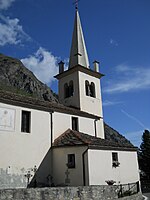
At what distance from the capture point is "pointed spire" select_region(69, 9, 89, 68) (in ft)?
99.2

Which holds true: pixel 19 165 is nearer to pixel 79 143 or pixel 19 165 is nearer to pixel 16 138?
pixel 16 138

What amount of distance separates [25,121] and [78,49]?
53.0 ft

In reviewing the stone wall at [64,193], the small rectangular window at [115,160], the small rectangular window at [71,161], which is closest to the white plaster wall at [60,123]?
the small rectangular window at [71,161]

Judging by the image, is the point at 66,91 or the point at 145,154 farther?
the point at 145,154

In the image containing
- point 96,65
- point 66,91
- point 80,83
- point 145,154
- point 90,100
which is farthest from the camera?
point 145,154

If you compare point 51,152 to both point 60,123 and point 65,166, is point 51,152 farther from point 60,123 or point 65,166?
point 60,123

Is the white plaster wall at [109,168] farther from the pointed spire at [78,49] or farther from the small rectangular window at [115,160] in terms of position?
the pointed spire at [78,49]

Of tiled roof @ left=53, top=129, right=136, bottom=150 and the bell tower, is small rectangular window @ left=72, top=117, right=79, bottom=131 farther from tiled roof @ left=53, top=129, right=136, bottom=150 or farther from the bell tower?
the bell tower

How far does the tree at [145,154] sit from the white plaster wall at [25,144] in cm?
2304

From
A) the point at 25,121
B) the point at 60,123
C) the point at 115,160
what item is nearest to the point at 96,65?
the point at 60,123

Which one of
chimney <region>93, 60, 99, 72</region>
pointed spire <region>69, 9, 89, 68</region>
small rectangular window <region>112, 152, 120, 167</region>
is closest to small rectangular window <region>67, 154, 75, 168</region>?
small rectangular window <region>112, 152, 120, 167</region>

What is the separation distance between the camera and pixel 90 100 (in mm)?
28453

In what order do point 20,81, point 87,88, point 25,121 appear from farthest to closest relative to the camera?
point 20,81 < point 87,88 < point 25,121

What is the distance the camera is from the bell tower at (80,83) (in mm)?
27688
